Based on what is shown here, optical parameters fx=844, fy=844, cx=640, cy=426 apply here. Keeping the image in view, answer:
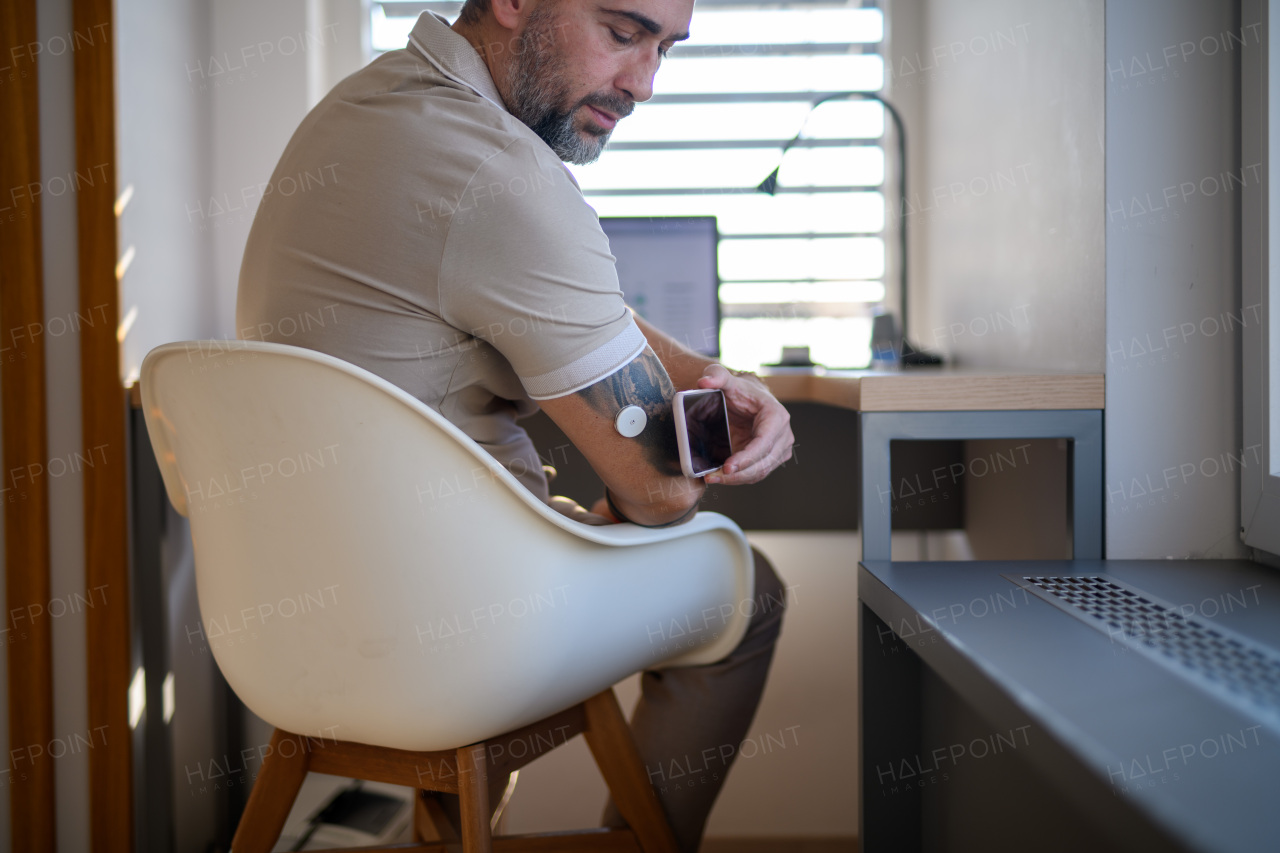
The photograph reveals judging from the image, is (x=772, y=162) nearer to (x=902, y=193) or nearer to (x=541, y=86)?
(x=902, y=193)

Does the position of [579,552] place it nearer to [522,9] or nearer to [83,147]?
[522,9]

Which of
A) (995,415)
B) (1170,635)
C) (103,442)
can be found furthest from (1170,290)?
(103,442)

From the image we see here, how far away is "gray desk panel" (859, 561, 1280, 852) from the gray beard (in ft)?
2.38

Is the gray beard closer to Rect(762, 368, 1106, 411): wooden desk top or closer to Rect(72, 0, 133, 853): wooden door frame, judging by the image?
Rect(762, 368, 1106, 411): wooden desk top

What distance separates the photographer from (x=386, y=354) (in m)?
0.86

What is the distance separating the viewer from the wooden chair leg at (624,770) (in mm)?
958

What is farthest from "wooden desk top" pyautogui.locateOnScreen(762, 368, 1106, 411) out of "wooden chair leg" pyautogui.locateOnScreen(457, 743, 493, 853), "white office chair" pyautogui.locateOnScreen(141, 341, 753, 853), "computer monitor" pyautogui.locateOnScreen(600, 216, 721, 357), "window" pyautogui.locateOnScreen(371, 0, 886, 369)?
"window" pyautogui.locateOnScreen(371, 0, 886, 369)

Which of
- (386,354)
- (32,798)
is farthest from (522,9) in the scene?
(32,798)

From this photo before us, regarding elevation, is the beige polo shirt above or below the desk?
above

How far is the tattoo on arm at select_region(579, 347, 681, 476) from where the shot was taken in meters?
0.88

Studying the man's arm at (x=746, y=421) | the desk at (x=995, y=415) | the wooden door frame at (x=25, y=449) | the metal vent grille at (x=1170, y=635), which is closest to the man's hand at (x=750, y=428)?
the man's arm at (x=746, y=421)

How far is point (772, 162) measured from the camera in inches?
85.5

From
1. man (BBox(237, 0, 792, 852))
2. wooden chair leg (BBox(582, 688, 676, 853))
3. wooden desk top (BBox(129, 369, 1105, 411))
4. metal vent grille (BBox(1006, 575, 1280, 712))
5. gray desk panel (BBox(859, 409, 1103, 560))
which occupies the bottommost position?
wooden chair leg (BBox(582, 688, 676, 853))

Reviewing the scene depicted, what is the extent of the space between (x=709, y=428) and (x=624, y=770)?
1.32 ft
